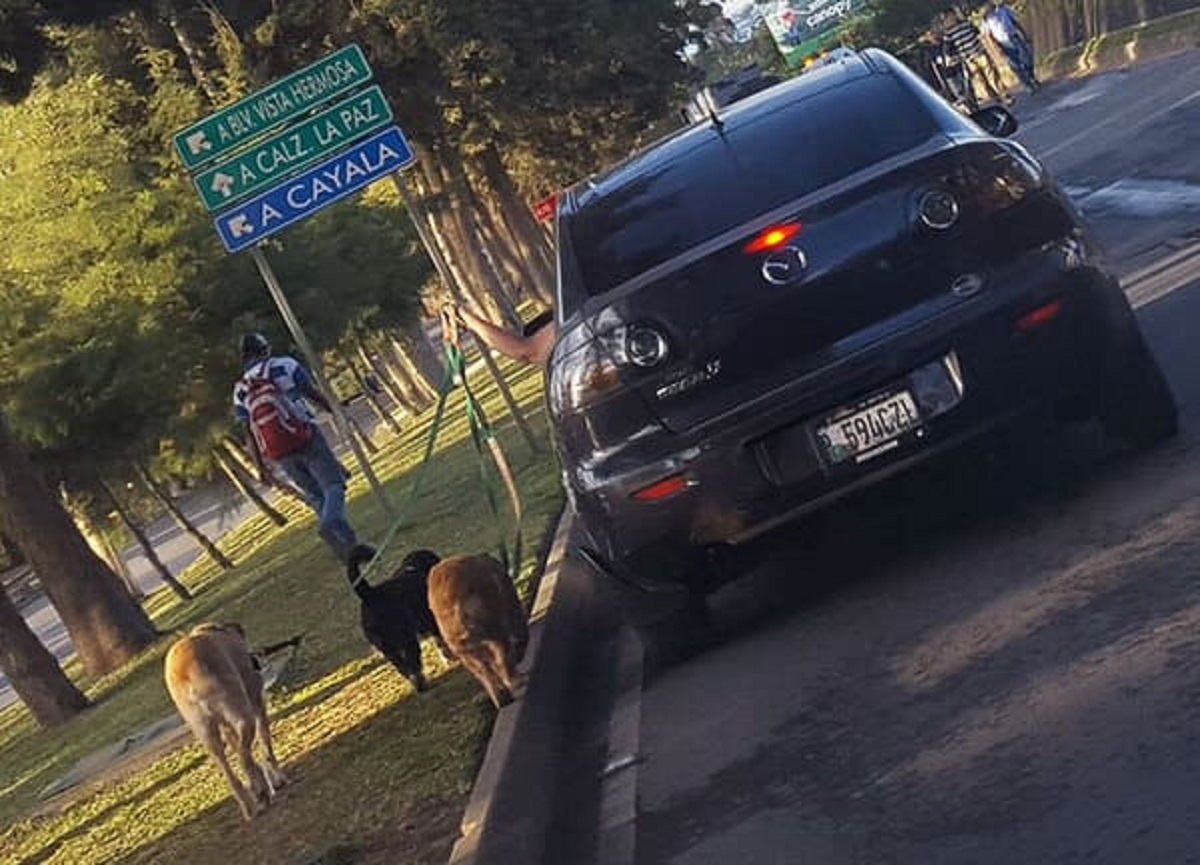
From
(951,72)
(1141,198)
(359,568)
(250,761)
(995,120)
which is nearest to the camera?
(250,761)

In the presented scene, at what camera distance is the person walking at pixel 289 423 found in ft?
48.9

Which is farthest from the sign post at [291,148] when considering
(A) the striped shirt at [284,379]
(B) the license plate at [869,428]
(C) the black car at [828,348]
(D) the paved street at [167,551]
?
(D) the paved street at [167,551]

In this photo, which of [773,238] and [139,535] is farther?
[139,535]

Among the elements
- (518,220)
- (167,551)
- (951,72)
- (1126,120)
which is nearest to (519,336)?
(1126,120)

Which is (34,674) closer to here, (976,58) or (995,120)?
(995,120)

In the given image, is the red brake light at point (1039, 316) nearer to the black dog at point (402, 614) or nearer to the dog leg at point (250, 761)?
the black dog at point (402, 614)

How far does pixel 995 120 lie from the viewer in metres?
9.08

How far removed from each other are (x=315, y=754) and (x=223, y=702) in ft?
2.95

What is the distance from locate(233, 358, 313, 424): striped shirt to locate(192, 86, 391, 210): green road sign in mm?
1259

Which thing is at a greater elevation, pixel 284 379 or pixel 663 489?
pixel 284 379

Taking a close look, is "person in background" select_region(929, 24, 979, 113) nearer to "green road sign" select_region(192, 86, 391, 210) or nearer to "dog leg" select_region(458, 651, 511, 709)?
"green road sign" select_region(192, 86, 391, 210)

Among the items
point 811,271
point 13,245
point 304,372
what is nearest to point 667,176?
point 811,271

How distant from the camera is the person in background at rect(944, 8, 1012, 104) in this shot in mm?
34188

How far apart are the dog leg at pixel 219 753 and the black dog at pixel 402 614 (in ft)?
3.85
